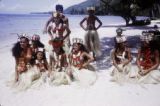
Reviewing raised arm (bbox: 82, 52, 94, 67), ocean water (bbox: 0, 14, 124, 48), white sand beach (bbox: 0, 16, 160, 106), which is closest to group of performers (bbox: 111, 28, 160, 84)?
white sand beach (bbox: 0, 16, 160, 106)

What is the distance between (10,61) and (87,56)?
182cm

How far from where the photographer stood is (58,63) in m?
4.42

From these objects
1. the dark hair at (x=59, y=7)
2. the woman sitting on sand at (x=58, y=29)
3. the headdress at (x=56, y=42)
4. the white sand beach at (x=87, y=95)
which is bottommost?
the white sand beach at (x=87, y=95)

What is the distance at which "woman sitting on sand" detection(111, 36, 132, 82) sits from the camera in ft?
14.1

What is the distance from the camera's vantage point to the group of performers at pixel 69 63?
4.18 m

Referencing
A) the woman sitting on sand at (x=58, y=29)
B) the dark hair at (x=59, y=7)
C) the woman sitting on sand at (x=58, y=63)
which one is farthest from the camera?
the woman sitting on sand at (x=58, y=29)

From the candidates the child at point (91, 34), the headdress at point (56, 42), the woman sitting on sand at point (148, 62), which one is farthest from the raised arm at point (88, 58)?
the child at point (91, 34)

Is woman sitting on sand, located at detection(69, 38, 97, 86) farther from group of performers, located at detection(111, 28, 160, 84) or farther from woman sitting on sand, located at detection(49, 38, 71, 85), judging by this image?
group of performers, located at detection(111, 28, 160, 84)

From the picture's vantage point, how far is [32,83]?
4141 mm

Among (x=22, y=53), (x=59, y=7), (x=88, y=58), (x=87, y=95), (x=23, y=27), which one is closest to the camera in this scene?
(x=87, y=95)

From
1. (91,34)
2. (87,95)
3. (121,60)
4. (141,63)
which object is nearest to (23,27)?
(91,34)

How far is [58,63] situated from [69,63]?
0.56 feet

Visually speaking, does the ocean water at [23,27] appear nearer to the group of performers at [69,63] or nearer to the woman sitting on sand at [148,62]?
the group of performers at [69,63]

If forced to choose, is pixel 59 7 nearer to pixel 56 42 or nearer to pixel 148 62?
pixel 56 42
